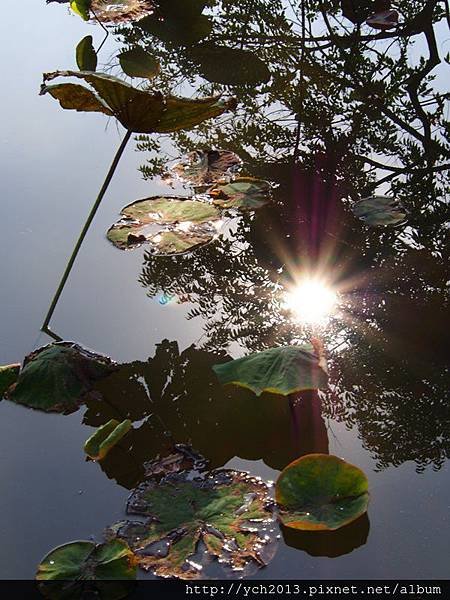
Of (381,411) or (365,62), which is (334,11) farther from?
(381,411)

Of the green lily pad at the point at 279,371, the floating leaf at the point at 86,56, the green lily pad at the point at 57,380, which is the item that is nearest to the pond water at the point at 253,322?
the green lily pad at the point at 57,380

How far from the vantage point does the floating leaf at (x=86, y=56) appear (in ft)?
12.1

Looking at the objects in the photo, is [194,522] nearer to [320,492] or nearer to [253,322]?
[320,492]

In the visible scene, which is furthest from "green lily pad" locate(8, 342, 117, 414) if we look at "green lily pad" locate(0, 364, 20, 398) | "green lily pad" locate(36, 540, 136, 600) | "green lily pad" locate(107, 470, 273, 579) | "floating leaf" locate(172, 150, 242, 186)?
"floating leaf" locate(172, 150, 242, 186)

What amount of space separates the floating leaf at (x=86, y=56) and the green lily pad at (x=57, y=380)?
2448mm

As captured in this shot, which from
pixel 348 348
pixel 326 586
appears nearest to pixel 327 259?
pixel 348 348

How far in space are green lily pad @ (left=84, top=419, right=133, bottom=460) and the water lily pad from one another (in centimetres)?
135

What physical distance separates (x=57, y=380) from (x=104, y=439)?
0.88ft

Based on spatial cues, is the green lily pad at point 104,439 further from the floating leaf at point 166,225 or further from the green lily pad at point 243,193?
the green lily pad at point 243,193

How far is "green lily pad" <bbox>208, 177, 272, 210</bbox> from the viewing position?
2.53 meters

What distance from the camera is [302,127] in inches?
125

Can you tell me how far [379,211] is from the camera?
2.50 meters

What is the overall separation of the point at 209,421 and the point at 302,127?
77.2 inches

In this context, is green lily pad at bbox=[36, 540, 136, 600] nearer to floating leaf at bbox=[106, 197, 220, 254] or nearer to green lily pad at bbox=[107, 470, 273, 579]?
green lily pad at bbox=[107, 470, 273, 579]
